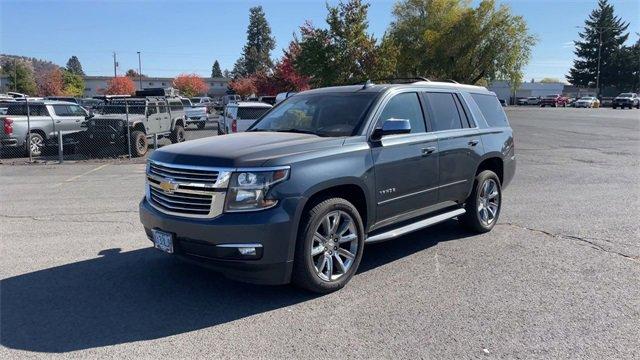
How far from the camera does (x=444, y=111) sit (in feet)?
20.5

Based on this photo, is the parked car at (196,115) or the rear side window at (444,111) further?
the parked car at (196,115)

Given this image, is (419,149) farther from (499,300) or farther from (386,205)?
(499,300)

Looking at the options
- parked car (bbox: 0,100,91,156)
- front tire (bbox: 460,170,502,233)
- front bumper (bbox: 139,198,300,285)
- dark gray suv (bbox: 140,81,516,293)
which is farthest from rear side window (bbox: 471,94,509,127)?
parked car (bbox: 0,100,91,156)

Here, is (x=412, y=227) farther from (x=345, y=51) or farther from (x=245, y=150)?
(x=345, y=51)

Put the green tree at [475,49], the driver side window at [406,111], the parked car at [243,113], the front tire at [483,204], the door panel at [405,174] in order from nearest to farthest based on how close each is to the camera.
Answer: the door panel at [405,174], the driver side window at [406,111], the front tire at [483,204], the parked car at [243,113], the green tree at [475,49]

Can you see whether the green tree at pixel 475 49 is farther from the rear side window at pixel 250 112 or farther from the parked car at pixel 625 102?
the rear side window at pixel 250 112

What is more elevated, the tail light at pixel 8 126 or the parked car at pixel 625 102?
the parked car at pixel 625 102

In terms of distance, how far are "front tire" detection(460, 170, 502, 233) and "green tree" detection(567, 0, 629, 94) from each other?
9688 centimetres

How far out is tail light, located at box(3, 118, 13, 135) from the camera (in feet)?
51.1

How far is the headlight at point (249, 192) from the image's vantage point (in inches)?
167

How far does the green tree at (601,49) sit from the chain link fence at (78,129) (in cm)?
9249

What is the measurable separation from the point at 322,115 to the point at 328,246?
1524mm

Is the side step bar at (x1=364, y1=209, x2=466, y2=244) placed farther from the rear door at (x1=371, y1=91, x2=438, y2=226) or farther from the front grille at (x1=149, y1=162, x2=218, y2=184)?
the front grille at (x1=149, y1=162, x2=218, y2=184)

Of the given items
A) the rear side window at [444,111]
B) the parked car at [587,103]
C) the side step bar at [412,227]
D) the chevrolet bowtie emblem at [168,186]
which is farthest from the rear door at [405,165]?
the parked car at [587,103]
